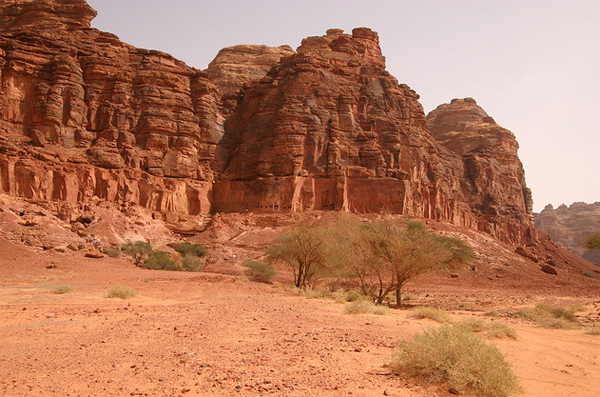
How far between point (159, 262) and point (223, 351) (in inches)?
1132

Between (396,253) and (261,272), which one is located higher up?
(396,253)

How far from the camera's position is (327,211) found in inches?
2035

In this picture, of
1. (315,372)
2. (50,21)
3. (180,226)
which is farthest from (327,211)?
(50,21)

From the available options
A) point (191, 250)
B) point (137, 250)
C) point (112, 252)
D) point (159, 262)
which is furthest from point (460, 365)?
point (191, 250)

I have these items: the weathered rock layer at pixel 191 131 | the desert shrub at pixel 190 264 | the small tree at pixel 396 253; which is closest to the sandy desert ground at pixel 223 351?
the small tree at pixel 396 253

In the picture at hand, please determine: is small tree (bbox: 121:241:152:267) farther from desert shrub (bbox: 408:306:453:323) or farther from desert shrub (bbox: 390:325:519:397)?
desert shrub (bbox: 390:325:519:397)

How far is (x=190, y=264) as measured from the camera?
Result: 115 feet

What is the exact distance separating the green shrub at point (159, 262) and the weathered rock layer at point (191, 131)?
1406 cm

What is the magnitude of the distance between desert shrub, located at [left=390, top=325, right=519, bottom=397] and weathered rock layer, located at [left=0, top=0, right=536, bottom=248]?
45301mm

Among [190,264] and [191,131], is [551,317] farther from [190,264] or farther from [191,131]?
[191,131]

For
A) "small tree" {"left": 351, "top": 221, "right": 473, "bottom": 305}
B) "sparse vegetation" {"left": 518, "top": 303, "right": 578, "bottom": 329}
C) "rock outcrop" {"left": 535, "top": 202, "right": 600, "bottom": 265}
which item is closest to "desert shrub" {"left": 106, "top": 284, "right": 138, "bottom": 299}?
"small tree" {"left": 351, "top": 221, "right": 473, "bottom": 305}

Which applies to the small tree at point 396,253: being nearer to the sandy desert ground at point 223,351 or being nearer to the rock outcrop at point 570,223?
the sandy desert ground at point 223,351

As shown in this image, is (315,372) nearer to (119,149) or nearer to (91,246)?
(91,246)

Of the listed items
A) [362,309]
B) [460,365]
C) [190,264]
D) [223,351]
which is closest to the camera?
[460,365]
